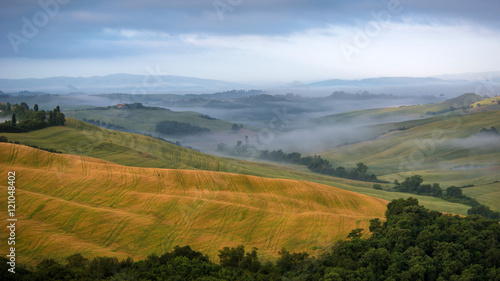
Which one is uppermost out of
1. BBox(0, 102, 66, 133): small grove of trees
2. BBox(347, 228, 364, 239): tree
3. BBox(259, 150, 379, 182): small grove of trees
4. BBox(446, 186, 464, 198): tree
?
BBox(0, 102, 66, 133): small grove of trees

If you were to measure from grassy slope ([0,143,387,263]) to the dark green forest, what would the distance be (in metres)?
5.73

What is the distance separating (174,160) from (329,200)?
→ 62.4 meters

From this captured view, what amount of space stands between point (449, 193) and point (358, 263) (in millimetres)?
96190

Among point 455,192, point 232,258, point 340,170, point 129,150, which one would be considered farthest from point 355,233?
point 340,170

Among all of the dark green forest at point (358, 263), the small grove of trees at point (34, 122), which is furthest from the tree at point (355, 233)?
→ the small grove of trees at point (34, 122)

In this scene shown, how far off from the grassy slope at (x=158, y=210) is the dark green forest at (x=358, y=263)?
18.8 ft

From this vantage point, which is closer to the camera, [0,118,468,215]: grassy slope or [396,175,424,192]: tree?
[0,118,468,215]: grassy slope

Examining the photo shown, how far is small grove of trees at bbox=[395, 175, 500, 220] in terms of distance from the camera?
91.5 m

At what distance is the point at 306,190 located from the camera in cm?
5566

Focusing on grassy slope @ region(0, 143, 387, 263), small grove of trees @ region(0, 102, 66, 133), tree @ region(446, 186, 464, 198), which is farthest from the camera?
tree @ region(446, 186, 464, 198)

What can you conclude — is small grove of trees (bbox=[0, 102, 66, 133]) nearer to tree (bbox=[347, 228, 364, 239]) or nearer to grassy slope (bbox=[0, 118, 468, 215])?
grassy slope (bbox=[0, 118, 468, 215])

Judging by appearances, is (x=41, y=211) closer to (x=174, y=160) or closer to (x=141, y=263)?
(x=141, y=263)

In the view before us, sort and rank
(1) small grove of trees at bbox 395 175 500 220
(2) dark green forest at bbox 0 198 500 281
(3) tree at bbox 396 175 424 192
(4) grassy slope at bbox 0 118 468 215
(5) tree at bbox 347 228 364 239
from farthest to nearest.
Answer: (3) tree at bbox 396 175 424 192
(4) grassy slope at bbox 0 118 468 215
(1) small grove of trees at bbox 395 175 500 220
(5) tree at bbox 347 228 364 239
(2) dark green forest at bbox 0 198 500 281

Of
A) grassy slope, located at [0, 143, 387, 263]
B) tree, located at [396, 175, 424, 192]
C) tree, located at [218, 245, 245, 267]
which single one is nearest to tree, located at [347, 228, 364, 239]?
grassy slope, located at [0, 143, 387, 263]
